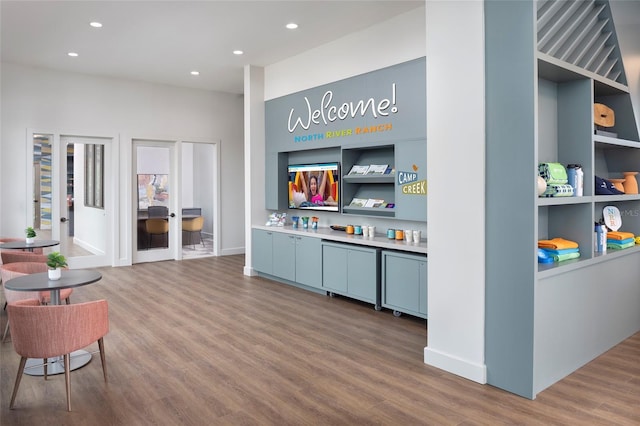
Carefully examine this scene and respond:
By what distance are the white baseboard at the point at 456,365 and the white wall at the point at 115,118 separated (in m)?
6.60

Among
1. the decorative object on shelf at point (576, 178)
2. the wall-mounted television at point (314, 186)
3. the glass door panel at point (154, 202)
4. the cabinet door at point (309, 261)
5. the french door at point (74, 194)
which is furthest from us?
the glass door panel at point (154, 202)

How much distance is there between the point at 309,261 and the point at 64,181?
4800mm

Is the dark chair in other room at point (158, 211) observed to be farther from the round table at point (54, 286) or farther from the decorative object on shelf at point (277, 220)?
the round table at point (54, 286)

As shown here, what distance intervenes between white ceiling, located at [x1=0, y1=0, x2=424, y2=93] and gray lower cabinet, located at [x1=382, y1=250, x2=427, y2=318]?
2814 millimetres

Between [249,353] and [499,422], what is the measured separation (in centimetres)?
209

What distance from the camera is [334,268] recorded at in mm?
5742

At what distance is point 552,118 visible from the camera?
3910mm

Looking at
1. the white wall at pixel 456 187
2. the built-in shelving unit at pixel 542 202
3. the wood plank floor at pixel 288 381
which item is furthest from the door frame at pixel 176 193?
the built-in shelving unit at pixel 542 202

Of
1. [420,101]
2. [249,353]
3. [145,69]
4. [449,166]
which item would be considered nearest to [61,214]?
[145,69]

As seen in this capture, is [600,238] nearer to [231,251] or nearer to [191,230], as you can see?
[231,251]

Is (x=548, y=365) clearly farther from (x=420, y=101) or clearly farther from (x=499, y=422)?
(x=420, y=101)

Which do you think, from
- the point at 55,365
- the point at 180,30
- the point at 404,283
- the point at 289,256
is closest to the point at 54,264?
the point at 55,365

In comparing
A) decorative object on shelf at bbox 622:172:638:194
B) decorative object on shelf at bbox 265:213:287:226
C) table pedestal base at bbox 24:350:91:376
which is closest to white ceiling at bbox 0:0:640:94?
decorative object on shelf at bbox 622:172:638:194

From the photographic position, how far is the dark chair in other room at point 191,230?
31.7 feet
